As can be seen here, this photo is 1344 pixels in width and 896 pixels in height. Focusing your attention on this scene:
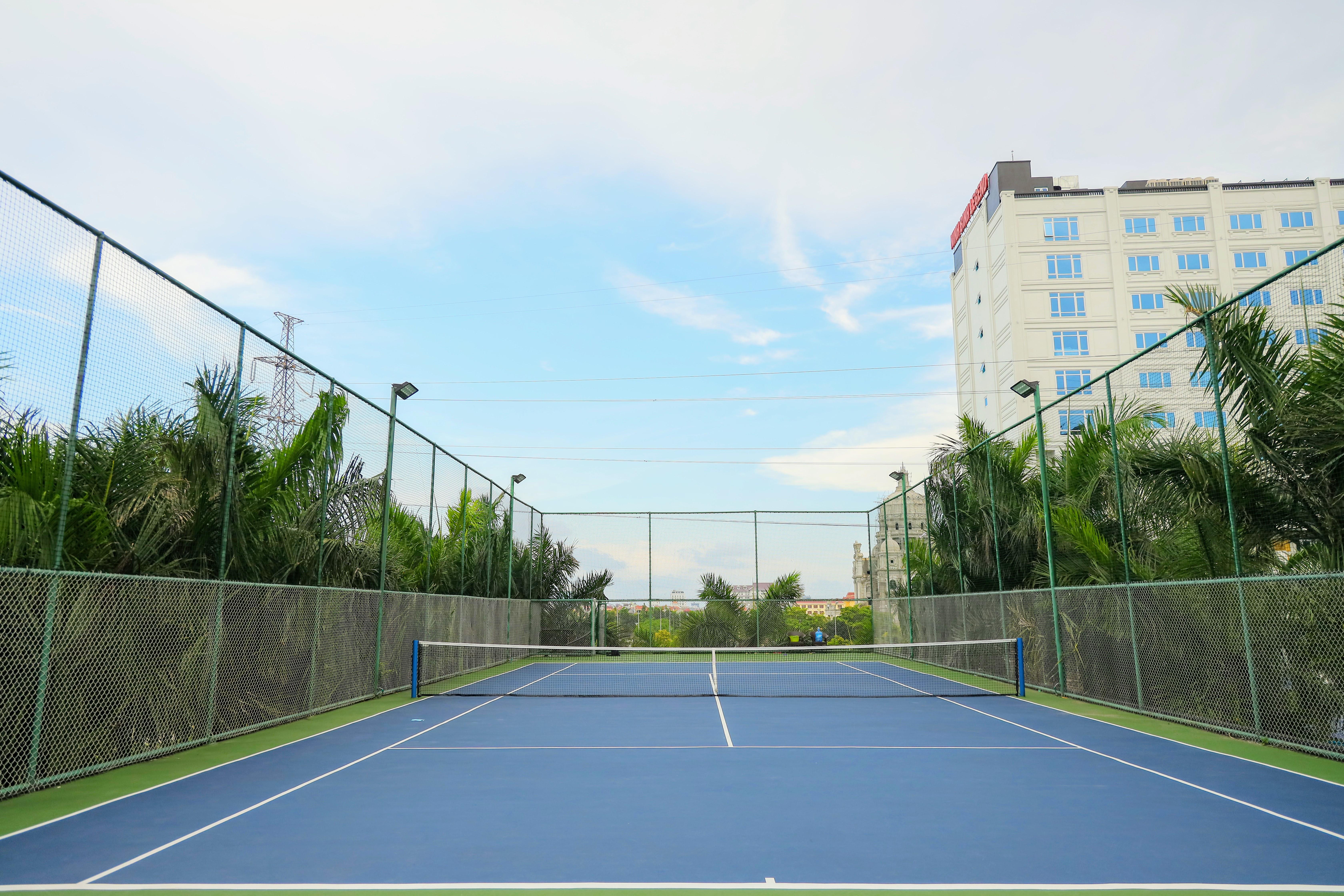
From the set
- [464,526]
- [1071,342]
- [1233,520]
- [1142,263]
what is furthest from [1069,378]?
[1233,520]

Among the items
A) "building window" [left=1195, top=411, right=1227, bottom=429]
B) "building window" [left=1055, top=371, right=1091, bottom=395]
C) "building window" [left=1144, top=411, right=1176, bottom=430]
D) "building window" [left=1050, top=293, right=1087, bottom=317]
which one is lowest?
"building window" [left=1195, top=411, right=1227, bottom=429]

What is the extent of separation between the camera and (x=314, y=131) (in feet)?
58.0

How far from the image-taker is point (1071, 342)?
59.2 meters

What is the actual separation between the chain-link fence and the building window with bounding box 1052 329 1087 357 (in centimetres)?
4483

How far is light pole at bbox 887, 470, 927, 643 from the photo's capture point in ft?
82.9

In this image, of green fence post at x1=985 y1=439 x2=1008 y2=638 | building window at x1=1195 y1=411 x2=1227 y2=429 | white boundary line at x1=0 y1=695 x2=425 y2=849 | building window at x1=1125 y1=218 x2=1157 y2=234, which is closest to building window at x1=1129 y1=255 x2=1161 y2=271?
building window at x1=1125 y1=218 x2=1157 y2=234

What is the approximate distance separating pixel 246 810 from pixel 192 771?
193cm

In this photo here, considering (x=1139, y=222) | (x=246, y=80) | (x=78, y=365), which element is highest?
(x=1139, y=222)

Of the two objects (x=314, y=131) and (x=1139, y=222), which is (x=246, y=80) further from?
(x=1139, y=222)

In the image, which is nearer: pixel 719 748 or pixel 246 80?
pixel 719 748

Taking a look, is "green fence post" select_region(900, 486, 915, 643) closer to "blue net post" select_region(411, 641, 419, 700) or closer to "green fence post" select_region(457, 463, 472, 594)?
"blue net post" select_region(411, 641, 419, 700)

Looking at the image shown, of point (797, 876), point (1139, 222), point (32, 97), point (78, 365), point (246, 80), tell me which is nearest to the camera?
point (797, 876)

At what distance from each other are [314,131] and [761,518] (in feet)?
60.3

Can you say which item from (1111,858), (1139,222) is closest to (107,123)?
(1111,858)
